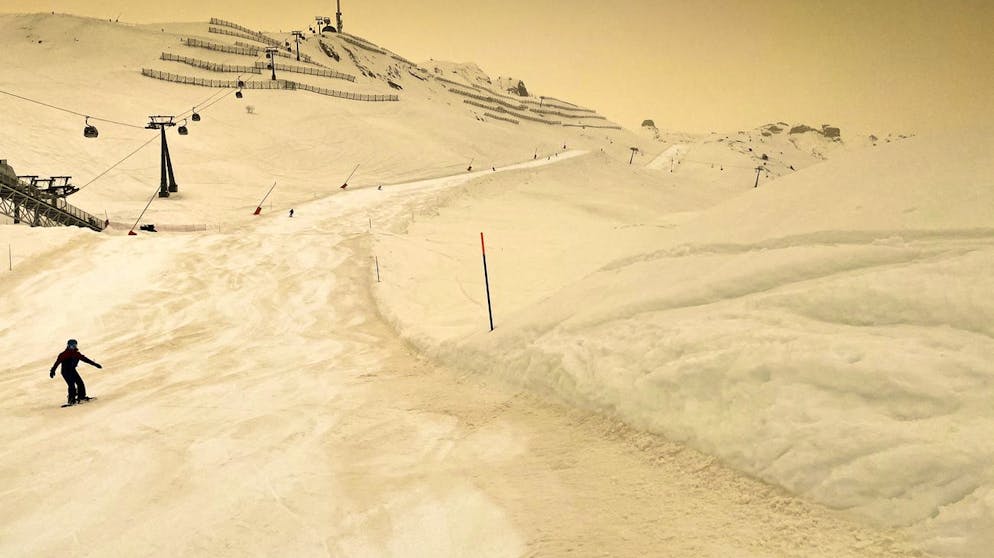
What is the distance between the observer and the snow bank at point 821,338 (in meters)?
5.25

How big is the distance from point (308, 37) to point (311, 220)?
3592 inches

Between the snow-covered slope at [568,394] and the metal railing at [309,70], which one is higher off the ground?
the metal railing at [309,70]

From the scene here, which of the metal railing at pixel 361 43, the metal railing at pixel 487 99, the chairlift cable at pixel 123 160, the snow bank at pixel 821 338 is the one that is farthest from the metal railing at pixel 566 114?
the snow bank at pixel 821 338

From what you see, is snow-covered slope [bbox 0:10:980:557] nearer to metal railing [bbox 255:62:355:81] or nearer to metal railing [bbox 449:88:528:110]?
metal railing [bbox 255:62:355:81]

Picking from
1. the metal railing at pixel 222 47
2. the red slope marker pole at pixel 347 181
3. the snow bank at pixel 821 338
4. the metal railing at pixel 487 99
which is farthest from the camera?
the metal railing at pixel 487 99

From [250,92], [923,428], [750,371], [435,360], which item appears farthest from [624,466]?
[250,92]

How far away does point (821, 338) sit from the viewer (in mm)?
6770

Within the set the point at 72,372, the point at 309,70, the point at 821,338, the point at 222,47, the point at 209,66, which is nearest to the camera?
the point at 821,338

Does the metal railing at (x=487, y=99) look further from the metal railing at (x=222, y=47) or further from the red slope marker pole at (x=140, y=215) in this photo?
the red slope marker pole at (x=140, y=215)

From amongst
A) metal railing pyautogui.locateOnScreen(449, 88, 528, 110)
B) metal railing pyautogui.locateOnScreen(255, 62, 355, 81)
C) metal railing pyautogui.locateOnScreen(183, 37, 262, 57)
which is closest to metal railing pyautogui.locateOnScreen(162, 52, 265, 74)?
metal railing pyautogui.locateOnScreen(255, 62, 355, 81)

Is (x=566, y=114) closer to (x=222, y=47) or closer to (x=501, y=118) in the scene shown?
(x=501, y=118)

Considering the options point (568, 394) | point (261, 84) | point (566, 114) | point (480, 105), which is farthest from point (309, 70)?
point (568, 394)

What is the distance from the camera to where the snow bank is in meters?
5.25

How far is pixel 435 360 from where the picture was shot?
38.4 ft
